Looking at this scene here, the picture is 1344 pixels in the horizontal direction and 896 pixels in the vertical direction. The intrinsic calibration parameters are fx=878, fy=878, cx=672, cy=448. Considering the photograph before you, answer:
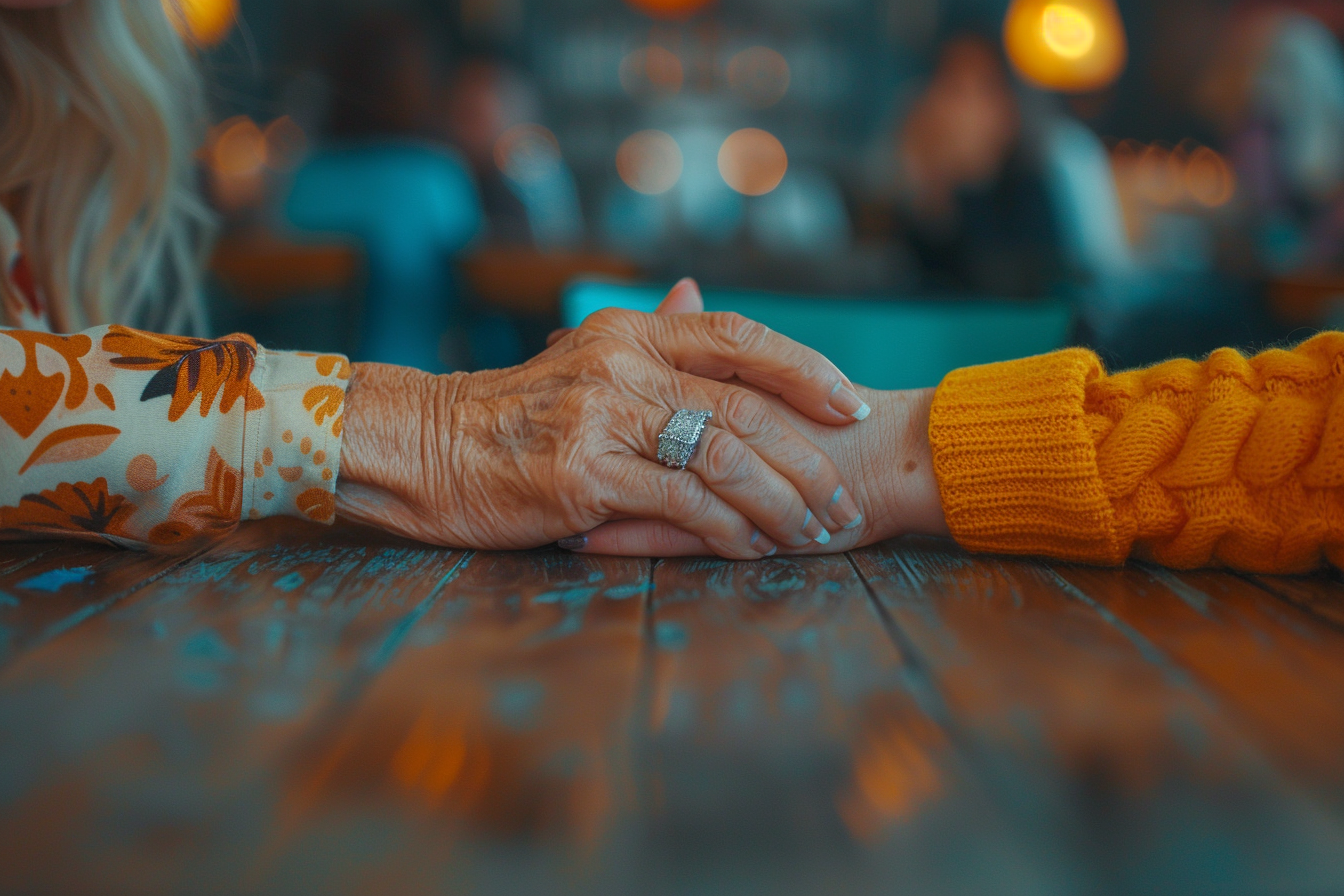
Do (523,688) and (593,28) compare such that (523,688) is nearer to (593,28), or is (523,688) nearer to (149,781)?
(149,781)

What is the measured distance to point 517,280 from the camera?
2.33 metres

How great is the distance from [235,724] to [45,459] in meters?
0.36

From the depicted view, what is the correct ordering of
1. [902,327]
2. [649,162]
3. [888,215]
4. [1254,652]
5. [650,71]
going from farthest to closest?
[649,162]
[650,71]
[888,215]
[902,327]
[1254,652]

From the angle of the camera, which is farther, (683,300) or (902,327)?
(902,327)

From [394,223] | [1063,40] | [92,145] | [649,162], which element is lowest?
[394,223]

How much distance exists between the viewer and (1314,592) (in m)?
0.62

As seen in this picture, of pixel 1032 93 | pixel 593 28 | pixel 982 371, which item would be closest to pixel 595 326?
pixel 982 371

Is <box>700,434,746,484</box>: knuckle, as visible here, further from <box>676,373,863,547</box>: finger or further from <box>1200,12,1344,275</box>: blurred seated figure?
<box>1200,12,1344,275</box>: blurred seated figure

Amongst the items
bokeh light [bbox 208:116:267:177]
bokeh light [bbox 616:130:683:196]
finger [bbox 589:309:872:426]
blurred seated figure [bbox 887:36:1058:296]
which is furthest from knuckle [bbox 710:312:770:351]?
Answer: bokeh light [bbox 616:130:683:196]

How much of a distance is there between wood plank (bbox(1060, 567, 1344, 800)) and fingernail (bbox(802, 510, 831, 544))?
0.59ft

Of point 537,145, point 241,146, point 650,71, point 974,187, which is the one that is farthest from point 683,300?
point 650,71

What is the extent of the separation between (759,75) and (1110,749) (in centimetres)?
871

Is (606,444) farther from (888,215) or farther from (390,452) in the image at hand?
(888,215)

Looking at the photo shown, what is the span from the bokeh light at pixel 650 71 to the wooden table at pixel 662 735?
821 centimetres
